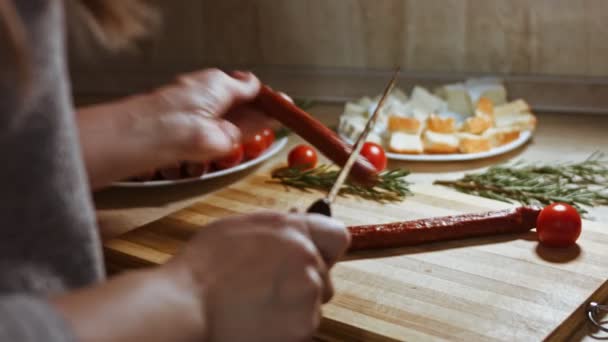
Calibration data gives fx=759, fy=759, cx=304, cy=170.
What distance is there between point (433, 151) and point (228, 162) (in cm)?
43

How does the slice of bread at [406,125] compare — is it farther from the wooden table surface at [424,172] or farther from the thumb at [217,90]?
the thumb at [217,90]

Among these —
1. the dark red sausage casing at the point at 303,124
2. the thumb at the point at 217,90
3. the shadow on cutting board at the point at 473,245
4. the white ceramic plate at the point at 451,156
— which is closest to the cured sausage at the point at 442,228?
the shadow on cutting board at the point at 473,245

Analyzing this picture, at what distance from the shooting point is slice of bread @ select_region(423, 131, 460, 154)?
1.58m

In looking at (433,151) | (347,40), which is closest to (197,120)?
(433,151)

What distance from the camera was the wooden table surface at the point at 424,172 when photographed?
1.35 m

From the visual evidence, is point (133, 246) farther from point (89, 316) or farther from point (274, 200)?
point (89, 316)

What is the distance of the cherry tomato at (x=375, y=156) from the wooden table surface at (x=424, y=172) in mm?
63

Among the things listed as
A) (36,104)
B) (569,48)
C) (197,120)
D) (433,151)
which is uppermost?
(36,104)

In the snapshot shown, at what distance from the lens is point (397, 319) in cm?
92

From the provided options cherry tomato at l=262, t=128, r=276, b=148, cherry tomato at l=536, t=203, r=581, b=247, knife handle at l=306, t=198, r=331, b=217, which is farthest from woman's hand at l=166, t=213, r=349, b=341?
cherry tomato at l=262, t=128, r=276, b=148

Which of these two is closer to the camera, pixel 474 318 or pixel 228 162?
pixel 474 318

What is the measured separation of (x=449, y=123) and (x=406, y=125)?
0.09 metres

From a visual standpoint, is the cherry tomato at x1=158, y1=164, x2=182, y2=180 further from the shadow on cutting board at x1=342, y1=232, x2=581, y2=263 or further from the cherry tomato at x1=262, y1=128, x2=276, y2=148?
the shadow on cutting board at x1=342, y1=232, x2=581, y2=263

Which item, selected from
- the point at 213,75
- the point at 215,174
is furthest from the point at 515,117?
the point at 213,75
